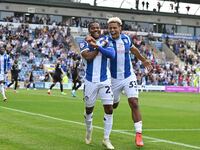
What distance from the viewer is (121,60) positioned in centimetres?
1048

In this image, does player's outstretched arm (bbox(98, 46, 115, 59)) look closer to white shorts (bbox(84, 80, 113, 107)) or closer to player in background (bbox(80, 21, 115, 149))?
player in background (bbox(80, 21, 115, 149))

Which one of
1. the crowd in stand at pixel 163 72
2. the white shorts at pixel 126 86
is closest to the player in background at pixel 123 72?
the white shorts at pixel 126 86

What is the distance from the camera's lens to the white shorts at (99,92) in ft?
31.8

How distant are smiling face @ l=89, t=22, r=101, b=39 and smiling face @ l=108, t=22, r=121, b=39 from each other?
560 millimetres

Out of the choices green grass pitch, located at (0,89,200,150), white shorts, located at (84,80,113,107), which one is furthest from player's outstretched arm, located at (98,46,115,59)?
green grass pitch, located at (0,89,200,150)

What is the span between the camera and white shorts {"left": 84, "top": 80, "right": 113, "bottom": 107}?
9.70 meters

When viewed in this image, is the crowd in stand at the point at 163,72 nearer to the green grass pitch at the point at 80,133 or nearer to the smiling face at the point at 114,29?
the green grass pitch at the point at 80,133

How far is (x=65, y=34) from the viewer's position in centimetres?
5388

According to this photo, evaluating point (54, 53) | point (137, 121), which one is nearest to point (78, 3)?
point (54, 53)

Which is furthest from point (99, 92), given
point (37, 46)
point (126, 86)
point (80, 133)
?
point (37, 46)

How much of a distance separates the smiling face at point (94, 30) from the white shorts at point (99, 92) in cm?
91

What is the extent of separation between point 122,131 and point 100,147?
121 inches

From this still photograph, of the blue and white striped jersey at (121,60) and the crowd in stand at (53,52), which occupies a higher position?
the blue and white striped jersey at (121,60)

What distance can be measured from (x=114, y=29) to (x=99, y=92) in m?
1.37
